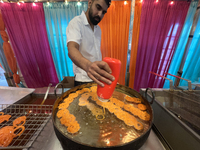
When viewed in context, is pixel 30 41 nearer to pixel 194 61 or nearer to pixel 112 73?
pixel 112 73

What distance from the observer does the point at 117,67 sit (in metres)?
0.64

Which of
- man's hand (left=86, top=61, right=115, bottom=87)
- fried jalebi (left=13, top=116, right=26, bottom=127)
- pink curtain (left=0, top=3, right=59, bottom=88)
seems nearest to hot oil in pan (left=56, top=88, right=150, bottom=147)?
man's hand (left=86, top=61, right=115, bottom=87)

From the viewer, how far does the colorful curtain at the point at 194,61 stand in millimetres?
2467

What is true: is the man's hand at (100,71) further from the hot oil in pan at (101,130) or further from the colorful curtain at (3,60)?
the colorful curtain at (3,60)

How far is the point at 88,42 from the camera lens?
133cm

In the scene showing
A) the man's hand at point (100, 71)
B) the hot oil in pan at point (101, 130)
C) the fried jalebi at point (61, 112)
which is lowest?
the hot oil in pan at point (101, 130)

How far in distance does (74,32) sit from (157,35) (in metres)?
2.39

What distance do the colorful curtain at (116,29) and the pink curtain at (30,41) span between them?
5.51 feet

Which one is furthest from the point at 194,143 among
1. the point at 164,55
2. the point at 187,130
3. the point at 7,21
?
the point at 7,21

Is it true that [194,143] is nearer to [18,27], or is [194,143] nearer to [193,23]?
[193,23]

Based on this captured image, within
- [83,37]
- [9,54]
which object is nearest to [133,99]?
[83,37]

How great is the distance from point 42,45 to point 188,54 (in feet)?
14.0

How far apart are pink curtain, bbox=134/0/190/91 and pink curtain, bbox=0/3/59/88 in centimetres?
271

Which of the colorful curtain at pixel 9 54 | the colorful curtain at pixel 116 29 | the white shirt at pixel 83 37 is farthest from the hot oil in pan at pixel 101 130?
the colorful curtain at pixel 9 54
